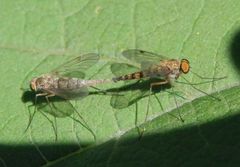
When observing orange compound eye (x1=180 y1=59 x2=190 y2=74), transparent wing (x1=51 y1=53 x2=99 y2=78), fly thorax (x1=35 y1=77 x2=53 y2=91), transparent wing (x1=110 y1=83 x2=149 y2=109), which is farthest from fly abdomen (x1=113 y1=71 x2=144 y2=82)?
fly thorax (x1=35 y1=77 x2=53 y2=91)

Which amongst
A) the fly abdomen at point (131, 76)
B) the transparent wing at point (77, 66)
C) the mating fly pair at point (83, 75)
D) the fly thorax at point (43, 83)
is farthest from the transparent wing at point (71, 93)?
the fly abdomen at point (131, 76)

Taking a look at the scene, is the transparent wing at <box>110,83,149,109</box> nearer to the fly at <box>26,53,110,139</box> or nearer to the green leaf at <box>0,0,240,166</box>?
the green leaf at <box>0,0,240,166</box>

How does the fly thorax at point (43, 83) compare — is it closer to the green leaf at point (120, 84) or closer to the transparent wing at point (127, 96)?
the green leaf at point (120, 84)

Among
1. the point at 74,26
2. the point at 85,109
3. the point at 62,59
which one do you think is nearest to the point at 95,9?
the point at 74,26

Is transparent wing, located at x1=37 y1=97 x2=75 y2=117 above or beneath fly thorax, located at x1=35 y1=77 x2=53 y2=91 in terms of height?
beneath

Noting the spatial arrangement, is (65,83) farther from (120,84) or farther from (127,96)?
(127,96)

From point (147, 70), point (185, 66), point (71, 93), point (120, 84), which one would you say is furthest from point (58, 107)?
point (185, 66)

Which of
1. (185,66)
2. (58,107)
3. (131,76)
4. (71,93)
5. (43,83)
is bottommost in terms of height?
(58,107)
